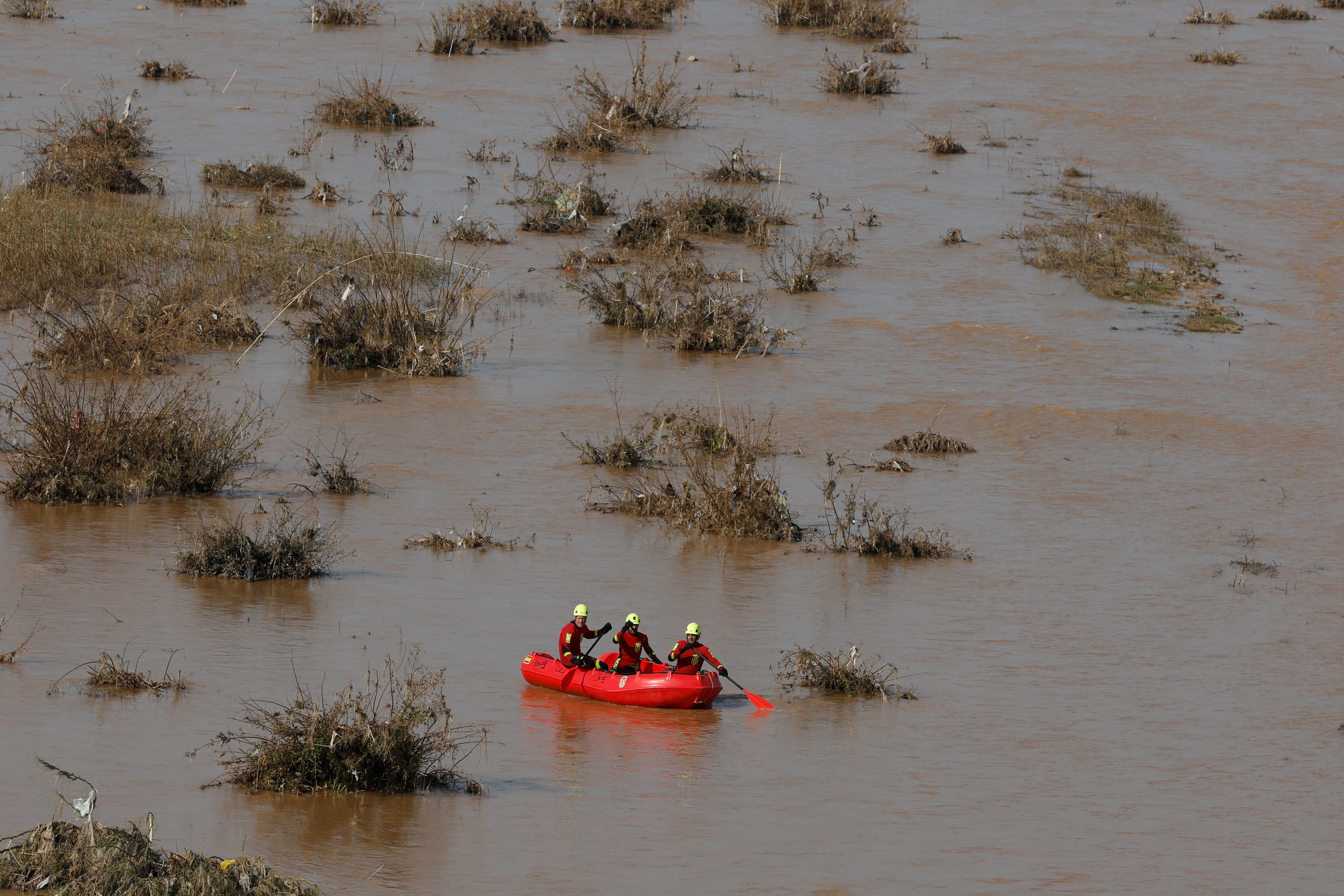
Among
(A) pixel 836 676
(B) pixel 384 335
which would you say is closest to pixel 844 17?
(B) pixel 384 335

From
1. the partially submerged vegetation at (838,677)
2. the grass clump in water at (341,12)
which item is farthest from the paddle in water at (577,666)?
the grass clump in water at (341,12)

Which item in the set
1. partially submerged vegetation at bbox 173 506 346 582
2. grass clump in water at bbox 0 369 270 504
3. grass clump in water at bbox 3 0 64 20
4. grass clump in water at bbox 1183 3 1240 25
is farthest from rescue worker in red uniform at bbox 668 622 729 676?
grass clump in water at bbox 1183 3 1240 25

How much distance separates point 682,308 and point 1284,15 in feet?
76.7

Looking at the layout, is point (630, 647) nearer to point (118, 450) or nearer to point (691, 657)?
point (691, 657)

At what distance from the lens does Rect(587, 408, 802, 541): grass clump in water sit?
1366 cm

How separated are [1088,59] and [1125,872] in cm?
2607

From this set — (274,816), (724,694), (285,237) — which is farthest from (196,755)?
(285,237)

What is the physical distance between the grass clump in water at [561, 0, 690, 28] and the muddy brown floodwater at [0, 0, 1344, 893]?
6.46 m

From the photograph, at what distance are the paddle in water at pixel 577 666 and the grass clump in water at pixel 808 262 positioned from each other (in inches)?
401

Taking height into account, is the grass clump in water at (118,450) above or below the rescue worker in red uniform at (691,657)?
above

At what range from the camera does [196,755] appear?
9055 millimetres

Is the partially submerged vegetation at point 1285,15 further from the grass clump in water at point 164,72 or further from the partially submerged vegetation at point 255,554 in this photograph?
the partially submerged vegetation at point 255,554

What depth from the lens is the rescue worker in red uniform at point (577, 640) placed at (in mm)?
10656

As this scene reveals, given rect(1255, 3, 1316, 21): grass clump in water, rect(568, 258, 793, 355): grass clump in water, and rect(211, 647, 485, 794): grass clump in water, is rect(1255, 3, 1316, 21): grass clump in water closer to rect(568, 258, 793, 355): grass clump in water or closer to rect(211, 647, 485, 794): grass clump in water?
rect(568, 258, 793, 355): grass clump in water
